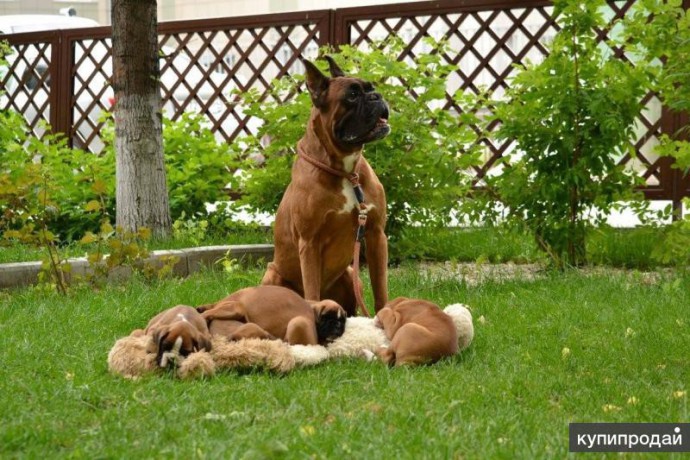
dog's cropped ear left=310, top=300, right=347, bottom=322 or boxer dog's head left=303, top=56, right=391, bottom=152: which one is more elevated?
boxer dog's head left=303, top=56, right=391, bottom=152

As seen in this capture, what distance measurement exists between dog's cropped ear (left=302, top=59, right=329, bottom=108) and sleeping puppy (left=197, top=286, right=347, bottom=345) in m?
1.00

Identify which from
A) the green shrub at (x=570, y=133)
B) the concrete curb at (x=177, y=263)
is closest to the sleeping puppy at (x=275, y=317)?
the concrete curb at (x=177, y=263)

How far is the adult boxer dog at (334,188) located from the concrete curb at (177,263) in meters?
1.78

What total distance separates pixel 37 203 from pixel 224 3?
21.9m

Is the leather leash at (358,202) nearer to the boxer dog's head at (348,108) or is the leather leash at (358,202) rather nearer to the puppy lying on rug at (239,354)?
the boxer dog's head at (348,108)

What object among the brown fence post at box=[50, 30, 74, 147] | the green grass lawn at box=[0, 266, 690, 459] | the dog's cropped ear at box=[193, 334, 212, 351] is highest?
the brown fence post at box=[50, 30, 74, 147]

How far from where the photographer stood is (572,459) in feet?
9.54

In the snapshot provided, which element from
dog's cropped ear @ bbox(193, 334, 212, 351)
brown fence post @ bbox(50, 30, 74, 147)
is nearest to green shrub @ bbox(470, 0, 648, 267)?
dog's cropped ear @ bbox(193, 334, 212, 351)

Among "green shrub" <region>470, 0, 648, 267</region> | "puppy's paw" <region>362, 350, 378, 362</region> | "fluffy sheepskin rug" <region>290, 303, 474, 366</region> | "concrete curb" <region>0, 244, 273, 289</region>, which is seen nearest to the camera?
"fluffy sheepskin rug" <region>290, 303, 474, 366</region>

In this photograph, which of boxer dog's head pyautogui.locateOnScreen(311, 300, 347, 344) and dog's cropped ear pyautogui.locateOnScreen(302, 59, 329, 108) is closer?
boxer dog's head pyautogui.locateOnScreen(311, 300, 347, 344)

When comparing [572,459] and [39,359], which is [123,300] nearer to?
[39,359]

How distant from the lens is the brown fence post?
11.4 metres

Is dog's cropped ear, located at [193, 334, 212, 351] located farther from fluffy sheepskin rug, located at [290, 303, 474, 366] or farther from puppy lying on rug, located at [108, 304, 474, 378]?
fluffy sheepskin rug, located at [290, 303, 474, 366]

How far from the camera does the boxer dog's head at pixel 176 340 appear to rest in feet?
13.2
